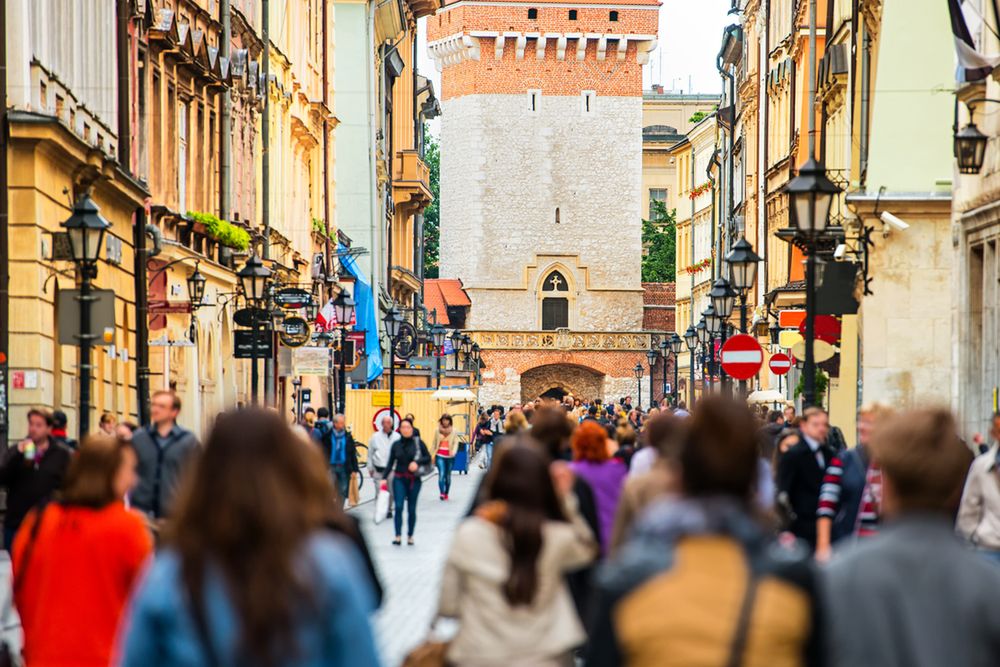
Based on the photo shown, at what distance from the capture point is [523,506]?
7.20 meters

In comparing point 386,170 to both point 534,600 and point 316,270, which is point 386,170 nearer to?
point 316,270

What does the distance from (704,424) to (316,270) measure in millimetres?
45365

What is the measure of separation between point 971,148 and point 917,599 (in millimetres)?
16147

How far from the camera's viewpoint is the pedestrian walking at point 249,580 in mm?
4379

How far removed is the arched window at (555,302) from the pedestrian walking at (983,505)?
279ft

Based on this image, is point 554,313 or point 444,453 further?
point 554,313

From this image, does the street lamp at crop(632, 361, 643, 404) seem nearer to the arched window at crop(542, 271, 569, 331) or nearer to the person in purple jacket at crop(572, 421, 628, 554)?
the arched window at crop(542, 271, 569, 331)

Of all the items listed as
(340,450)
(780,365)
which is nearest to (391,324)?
(780,365)

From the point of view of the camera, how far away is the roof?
9344 cm

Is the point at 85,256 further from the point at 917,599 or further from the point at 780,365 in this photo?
the point at 780,365

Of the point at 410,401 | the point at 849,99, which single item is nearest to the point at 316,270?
the point at 410,401

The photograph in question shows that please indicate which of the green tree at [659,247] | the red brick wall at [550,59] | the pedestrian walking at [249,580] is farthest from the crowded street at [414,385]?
the green tree at [659,247]

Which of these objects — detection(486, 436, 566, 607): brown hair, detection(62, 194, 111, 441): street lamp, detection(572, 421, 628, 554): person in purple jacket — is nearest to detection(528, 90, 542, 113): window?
detection(62, 194, 111, 441): street lamp

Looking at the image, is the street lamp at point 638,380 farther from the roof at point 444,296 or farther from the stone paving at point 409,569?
the stone paving at point 409,569
